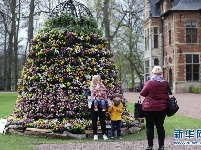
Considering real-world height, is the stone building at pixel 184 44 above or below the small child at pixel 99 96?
above

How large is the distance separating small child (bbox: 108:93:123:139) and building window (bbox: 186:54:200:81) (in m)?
26.3

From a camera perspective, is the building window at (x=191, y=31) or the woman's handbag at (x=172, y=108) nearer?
the woman's handbag at (x=172, y=108)

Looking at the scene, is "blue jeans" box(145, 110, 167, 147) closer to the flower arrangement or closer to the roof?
the flower arrangement

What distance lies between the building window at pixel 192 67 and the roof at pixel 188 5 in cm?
433

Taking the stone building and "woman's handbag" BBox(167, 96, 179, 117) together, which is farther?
the stone building

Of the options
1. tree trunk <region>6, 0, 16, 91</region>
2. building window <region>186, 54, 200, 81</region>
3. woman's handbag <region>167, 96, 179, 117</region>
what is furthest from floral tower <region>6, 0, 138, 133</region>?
building window <region>186, 54, 200, 81</region>

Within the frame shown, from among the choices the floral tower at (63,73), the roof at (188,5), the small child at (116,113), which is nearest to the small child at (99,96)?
the small child at (116,113)

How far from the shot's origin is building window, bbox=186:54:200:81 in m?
34.3

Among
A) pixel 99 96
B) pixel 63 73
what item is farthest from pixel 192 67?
pixel 99 96

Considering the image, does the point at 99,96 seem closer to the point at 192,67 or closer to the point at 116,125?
the point at 116,125

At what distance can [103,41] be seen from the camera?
1030 centimetres

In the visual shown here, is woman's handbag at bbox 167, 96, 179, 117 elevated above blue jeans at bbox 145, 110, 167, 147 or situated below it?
above

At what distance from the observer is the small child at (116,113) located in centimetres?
878

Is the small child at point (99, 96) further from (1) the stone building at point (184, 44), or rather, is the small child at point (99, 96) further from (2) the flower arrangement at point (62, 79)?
(1) the stone building at point (184, 44)
